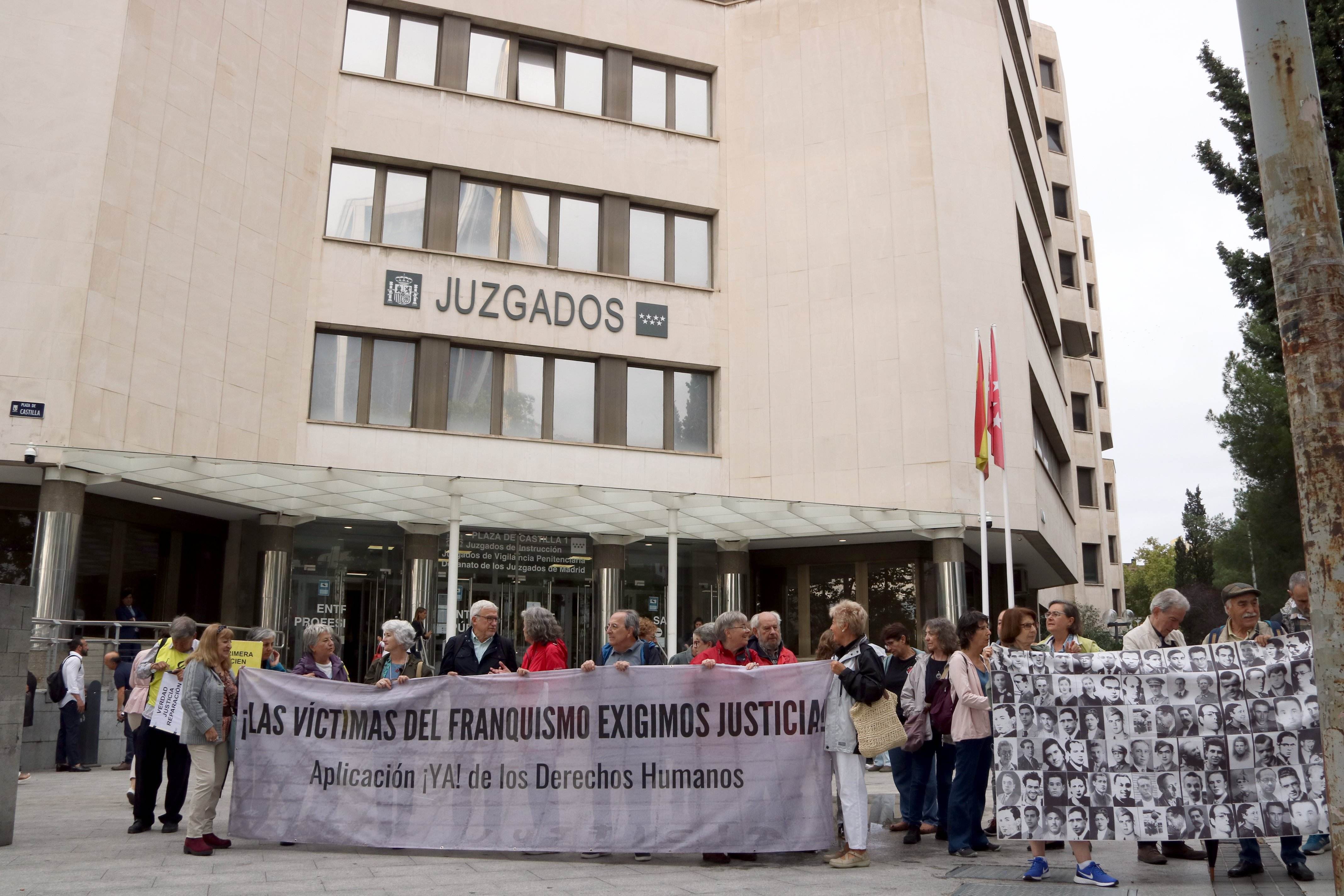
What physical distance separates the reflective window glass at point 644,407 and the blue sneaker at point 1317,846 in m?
18.2

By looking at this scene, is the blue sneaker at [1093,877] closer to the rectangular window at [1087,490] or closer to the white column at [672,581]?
the white column at [672,581]

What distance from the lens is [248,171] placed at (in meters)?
22.5

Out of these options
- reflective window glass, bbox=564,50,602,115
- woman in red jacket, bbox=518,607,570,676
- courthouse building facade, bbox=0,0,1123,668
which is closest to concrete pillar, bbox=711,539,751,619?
courthouse building facade, bbox=0,0,1123,668

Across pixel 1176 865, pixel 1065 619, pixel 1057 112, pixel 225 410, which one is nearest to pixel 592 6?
pixel 225 410

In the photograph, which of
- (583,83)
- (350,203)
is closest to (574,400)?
(350,203)

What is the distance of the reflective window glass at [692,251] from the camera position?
2658cm

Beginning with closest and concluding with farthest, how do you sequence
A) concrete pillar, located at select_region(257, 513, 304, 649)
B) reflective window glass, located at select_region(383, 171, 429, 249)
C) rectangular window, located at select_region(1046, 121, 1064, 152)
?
concrete pillar, located at select_region(257, 513, 304, 649), reflective window glass, located at select_region(383, 171, 429, 249), rectangular window, located at select_region(1046, 121, 1064, 152)

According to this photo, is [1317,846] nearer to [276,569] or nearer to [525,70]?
[276,569]

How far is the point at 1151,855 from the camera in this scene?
320 inches

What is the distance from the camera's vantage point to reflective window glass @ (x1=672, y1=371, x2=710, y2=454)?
25.9 meters

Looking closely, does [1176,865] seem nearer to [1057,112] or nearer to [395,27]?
[395,27]

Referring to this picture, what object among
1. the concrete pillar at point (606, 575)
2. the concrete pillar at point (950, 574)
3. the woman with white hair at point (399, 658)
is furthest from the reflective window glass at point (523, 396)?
the woman with white hair at point (399, 658)

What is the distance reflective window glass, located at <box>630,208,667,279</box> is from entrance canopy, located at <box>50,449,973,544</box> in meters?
6.39

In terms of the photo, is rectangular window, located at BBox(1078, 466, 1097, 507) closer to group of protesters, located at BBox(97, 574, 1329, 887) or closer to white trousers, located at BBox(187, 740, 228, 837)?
group of protesters, located at BBox(97, 574, 1329, 887)
